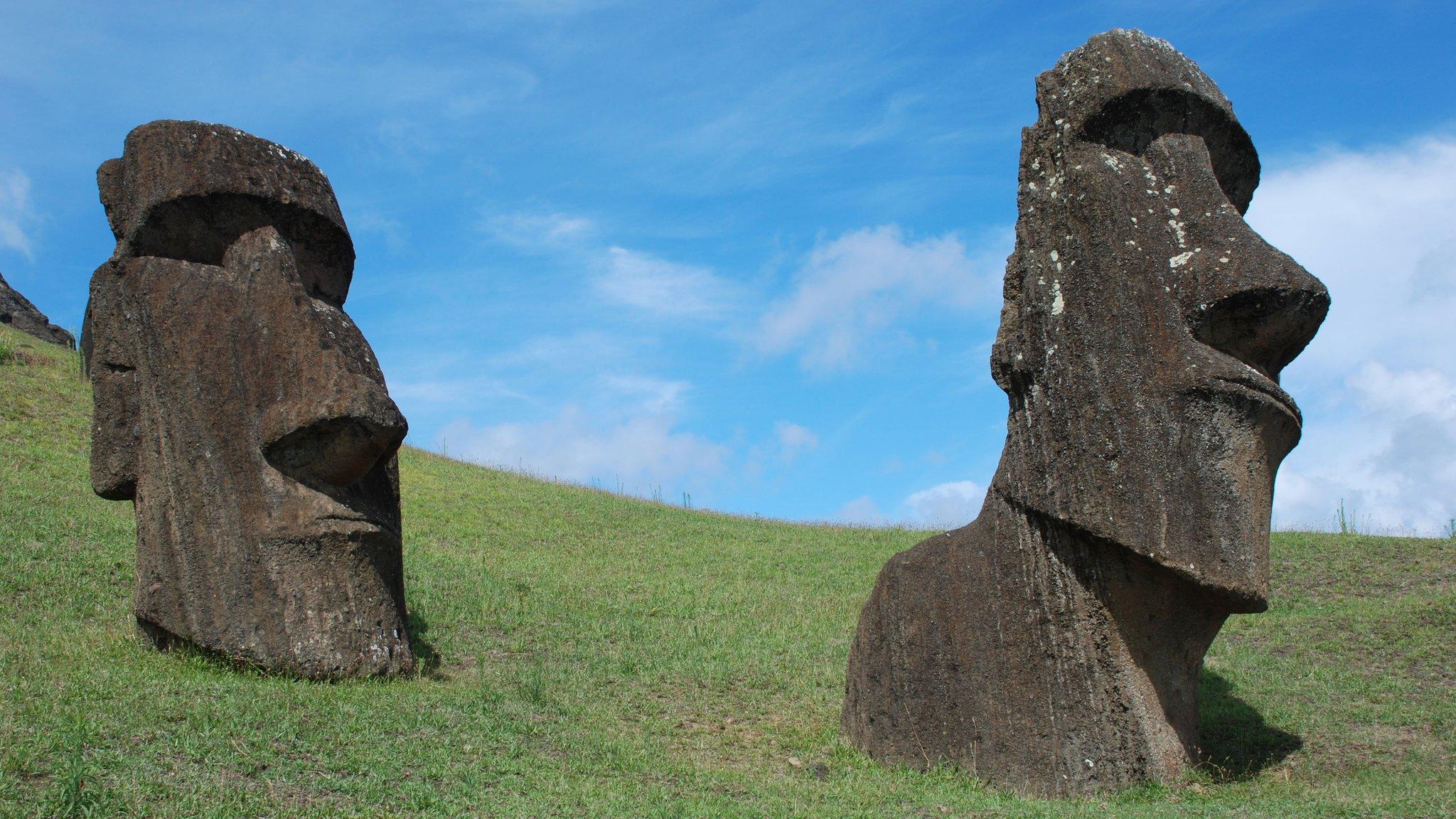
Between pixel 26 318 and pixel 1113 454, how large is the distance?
3139 cm

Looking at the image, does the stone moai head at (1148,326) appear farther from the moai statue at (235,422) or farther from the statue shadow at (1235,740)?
the moai statue at (235,422)

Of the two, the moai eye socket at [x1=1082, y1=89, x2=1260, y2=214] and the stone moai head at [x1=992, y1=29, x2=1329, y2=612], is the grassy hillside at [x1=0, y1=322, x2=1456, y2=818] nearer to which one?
the stone moai head at [x1=992, y1=29, x2=1329, y2=612]

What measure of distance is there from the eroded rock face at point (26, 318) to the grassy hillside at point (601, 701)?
13.9 metres

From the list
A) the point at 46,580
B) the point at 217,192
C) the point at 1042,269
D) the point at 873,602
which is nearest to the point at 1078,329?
the point at 1042,269

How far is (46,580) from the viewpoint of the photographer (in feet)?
38.7

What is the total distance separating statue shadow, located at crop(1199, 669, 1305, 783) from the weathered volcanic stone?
2898 centimetres

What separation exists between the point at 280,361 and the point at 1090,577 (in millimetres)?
6755

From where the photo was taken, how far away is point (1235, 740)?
9328mm

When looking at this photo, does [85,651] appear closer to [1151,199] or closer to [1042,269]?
[1042,269]

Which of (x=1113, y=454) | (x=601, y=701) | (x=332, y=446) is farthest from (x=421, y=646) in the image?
(x=1113, y=454)

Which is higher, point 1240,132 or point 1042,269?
point 1240,132

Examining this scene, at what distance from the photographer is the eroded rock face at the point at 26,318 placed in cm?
3034

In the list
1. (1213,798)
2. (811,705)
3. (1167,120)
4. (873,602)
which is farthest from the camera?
(811,705)

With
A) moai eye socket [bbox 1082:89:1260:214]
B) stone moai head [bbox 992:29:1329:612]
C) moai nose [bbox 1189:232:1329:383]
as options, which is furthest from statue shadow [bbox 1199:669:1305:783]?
moai eye socket [bbox 1082:89:1260:214]
